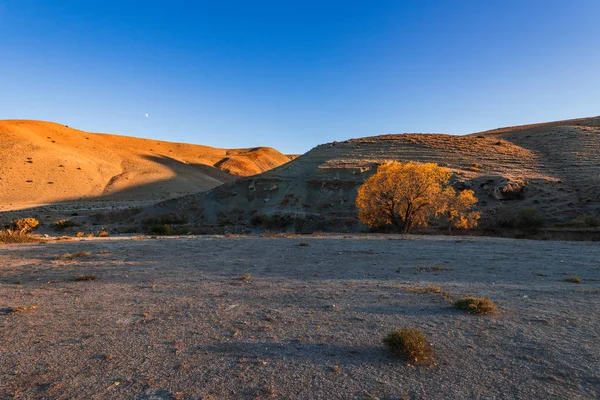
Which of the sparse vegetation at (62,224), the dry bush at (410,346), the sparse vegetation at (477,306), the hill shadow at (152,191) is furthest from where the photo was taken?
the hill shadow at (152,191)

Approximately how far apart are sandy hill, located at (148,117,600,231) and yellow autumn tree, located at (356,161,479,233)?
604 centimetres

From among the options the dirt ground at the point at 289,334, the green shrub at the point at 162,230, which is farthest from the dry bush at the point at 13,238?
the green shrub at the point at 162,230

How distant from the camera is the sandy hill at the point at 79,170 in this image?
6631 centimetres

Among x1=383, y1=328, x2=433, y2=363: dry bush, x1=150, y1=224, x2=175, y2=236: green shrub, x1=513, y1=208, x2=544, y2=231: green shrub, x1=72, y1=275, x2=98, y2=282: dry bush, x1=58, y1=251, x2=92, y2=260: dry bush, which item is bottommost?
x1=150, y1=224, x2=175, y2=236: green shrub

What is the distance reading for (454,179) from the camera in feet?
131

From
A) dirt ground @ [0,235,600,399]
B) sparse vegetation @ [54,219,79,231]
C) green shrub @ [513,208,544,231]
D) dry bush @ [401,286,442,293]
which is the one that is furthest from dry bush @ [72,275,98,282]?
green shrub @ [513,208,544,231]

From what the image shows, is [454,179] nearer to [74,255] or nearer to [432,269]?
[432,269]

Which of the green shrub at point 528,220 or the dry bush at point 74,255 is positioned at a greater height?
the dry bush at point 74,255

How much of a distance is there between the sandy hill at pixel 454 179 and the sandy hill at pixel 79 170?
35.6 metres

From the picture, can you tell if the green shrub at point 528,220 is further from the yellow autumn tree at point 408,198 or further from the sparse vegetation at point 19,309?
the sparse vegetation at point 19,309

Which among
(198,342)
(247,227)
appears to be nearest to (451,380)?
(198,342)

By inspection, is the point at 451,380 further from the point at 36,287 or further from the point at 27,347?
the point at 36,287

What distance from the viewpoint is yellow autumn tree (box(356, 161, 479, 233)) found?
26.8 meters

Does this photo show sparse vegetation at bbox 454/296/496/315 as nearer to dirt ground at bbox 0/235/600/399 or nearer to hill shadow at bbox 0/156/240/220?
dirt ground at bbox 0/235/600/399
